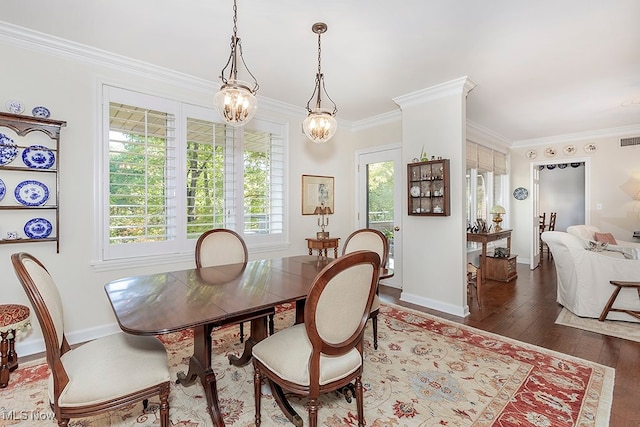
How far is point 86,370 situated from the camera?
1.40 meters

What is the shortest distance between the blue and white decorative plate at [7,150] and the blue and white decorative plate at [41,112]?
0.28 m

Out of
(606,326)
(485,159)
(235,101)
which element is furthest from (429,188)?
(485,159)

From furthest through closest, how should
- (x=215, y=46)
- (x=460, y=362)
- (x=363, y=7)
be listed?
(x=215, y=46) → (x=460, y=362) → (x=363, y=7)

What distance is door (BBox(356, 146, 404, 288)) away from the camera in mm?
4571

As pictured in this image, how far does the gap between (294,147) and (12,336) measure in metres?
3.36

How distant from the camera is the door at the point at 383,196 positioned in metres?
4.57

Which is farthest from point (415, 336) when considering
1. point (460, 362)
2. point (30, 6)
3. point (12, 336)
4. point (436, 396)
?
point (30, 6)

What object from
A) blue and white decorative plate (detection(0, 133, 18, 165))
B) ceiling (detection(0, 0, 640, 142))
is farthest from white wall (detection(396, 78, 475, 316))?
blue and white decorative plate (detection(0, 133, 18, 165))

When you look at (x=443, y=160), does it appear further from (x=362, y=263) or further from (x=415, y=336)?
(x=362, y=263)

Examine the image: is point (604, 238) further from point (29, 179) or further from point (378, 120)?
point (29, 179)

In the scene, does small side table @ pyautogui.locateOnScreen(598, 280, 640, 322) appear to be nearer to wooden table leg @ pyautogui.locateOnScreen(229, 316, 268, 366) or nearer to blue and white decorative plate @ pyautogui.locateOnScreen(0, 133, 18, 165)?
wooden table leg @ pyautogui.locateOnScreen(229, 316, 268, 366)

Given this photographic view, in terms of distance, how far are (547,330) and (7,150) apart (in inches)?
200

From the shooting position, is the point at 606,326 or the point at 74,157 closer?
the point at 74,157

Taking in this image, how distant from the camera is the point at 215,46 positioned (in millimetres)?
2715
